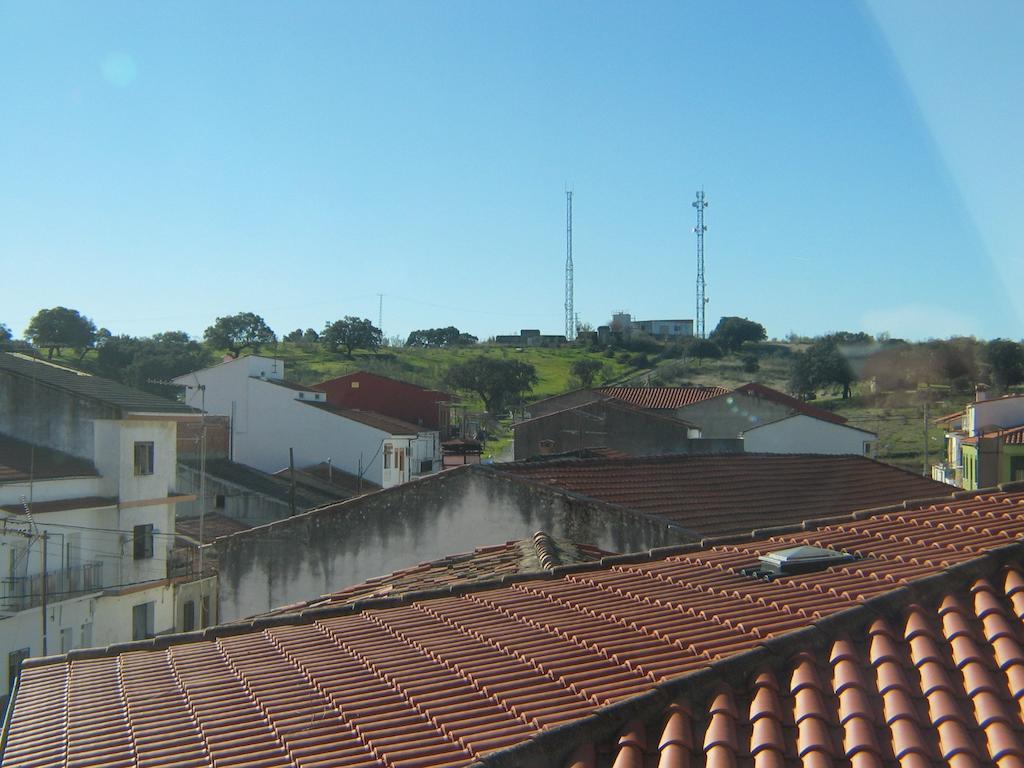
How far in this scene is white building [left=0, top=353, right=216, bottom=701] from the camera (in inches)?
957

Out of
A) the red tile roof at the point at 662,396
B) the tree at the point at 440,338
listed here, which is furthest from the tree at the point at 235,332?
the red tile roof at the point at 662,396

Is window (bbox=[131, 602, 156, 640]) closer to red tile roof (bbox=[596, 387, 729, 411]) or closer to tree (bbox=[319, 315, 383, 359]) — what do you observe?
red tile roof (bbox=[596, 387, 729, 411])

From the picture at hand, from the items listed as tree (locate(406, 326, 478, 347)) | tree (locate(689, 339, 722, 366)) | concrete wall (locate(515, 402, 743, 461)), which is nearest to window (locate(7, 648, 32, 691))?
concrete wall (locate(515, 402, 743, 461))

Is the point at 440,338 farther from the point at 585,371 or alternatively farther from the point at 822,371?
the point at 822,371

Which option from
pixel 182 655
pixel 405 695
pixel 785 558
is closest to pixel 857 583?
pixel 785 558

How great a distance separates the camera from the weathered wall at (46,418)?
2814cm

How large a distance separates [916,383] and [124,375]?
42265mm

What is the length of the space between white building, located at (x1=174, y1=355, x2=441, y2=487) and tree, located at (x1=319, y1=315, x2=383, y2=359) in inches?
1364

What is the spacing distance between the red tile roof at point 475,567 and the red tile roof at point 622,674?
1.79 meters

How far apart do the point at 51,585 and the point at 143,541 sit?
13.8ft

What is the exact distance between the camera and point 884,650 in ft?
15.6

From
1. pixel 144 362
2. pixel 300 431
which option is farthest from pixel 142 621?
pixel 144 362

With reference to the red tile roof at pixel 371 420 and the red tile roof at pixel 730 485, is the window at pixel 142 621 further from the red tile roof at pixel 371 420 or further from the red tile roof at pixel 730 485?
the red tile roof at pixel 730 485

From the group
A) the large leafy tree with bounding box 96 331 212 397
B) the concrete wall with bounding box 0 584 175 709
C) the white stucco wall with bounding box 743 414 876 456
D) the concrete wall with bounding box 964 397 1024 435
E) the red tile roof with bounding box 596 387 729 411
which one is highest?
the large leafy tree with bounding box 96 331 212 397
